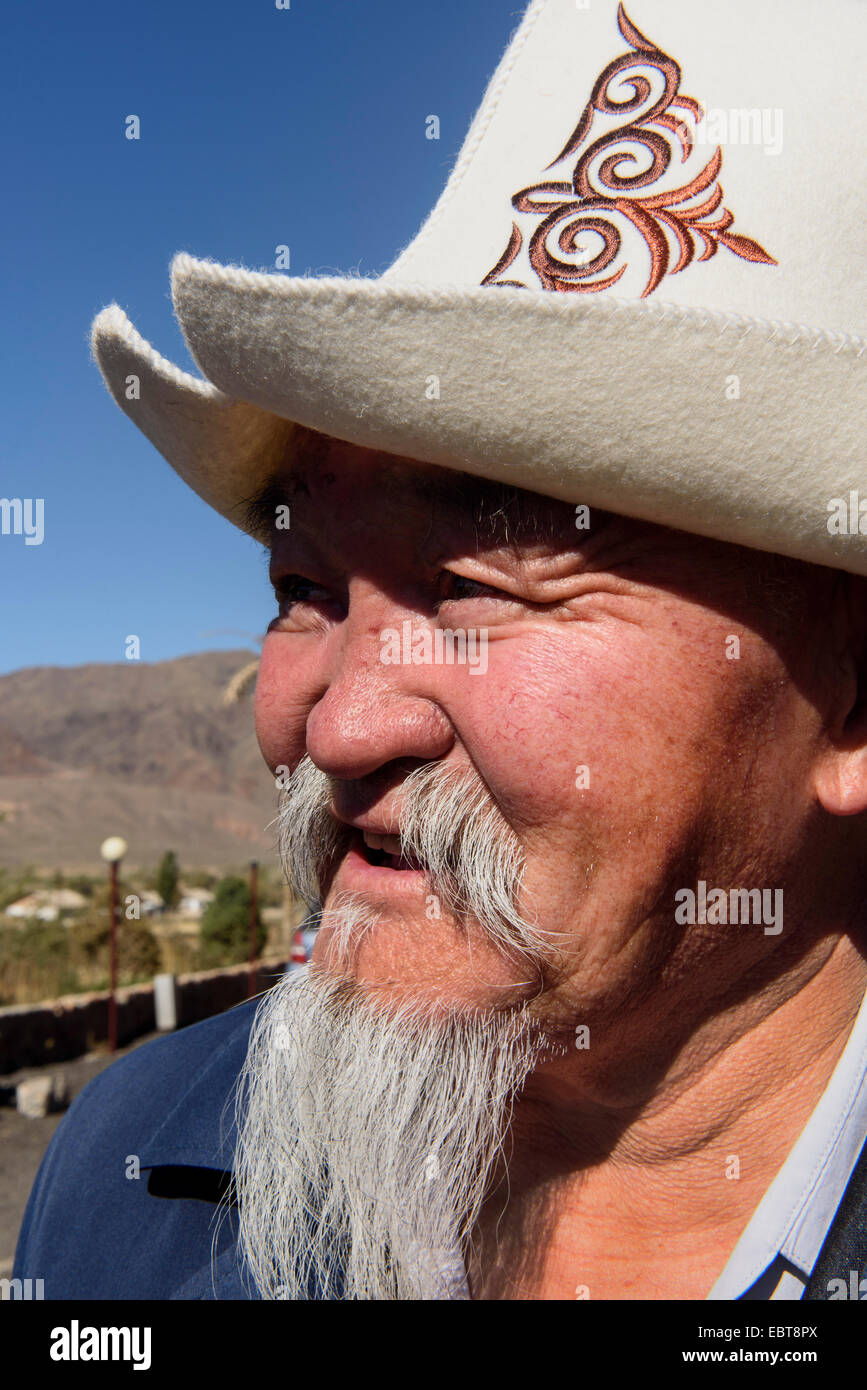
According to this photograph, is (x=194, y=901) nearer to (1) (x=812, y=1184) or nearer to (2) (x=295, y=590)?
(2) (x=295, y=590)

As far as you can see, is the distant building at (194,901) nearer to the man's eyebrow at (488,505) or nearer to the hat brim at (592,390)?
the man's eyebrow at (488,505)

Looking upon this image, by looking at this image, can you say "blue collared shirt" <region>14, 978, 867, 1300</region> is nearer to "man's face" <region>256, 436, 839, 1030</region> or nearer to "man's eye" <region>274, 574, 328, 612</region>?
"man's face" <region>256, 436, 839, 1030</region>

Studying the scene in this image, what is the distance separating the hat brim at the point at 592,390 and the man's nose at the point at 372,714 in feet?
0.93

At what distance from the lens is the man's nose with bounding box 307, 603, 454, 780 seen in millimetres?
1370

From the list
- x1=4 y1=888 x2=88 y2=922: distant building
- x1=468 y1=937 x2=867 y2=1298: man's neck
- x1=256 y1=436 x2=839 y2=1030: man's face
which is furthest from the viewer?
x1=4 y1=888 x2=88 y2=922: distant building

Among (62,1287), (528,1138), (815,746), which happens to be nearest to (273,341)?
(815,746)

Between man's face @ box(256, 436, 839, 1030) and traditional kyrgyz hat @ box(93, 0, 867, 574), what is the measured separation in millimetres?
102

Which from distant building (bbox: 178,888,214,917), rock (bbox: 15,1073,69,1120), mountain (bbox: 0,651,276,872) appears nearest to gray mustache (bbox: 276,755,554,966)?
rock (bbox: 15,1073,69,1120)

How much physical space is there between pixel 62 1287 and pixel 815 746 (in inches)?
66.8

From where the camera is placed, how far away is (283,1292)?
5.36 feet

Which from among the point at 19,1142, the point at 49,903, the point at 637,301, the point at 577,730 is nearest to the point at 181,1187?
the point at 577,730

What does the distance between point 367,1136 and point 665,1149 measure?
47cm

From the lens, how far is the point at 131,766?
273 feet

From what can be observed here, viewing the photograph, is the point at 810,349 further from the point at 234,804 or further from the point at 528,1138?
the point at 234,804
